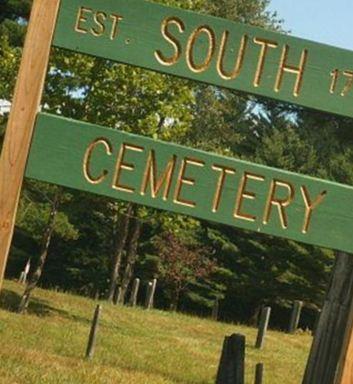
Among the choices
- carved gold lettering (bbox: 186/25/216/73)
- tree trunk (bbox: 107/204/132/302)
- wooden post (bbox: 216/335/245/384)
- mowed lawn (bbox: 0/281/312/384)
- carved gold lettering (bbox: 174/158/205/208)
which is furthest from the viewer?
tree trunk (bbox: 107/204/132/302)

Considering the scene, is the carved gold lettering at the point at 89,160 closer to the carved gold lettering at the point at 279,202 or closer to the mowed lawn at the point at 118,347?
the carved gold lettering at the point at 279,202

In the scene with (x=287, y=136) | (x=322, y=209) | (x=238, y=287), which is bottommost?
(x=238, y=287)

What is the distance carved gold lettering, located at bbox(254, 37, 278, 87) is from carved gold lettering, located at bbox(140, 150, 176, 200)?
1.92 ft

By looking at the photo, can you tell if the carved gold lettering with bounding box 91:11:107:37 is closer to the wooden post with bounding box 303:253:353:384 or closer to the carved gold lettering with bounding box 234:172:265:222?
the carved gold lettering with bounding box 234:172:265:222

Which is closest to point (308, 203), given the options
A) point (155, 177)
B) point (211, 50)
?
point (155, 177)

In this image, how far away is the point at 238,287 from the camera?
3891 cm

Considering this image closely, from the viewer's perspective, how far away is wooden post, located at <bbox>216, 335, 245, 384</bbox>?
19.6ft

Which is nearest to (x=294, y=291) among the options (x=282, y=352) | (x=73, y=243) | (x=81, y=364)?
(x=73, y=243)

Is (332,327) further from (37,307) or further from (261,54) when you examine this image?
(37,307)

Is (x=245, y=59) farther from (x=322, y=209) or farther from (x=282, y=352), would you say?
(x=282, y=352)

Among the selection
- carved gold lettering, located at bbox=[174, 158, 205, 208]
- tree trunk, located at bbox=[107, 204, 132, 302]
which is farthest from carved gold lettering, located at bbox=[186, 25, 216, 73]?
tree trunk, located at bbox=[107, 204, 132, 302]

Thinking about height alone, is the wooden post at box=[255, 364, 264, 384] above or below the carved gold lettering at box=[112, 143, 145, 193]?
below

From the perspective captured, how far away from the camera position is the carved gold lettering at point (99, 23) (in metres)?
4.05

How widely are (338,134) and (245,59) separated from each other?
37.2 m
